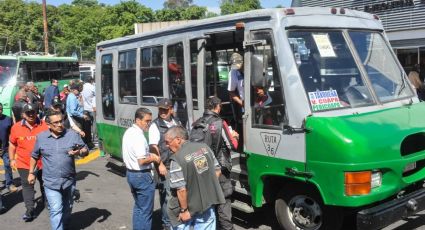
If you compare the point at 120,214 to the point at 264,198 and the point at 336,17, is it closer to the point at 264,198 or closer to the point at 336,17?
the point at 264,198

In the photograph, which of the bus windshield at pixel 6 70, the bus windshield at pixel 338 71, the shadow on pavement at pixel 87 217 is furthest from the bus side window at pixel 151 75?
the bus windshield at pixel 6 70

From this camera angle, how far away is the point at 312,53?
213 inches

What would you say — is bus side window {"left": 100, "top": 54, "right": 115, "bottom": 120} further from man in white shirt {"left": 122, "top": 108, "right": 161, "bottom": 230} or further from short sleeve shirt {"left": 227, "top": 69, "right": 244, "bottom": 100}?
man in white shirt {"left": 122, "top": 108, "right": 161, "bottom": 230}

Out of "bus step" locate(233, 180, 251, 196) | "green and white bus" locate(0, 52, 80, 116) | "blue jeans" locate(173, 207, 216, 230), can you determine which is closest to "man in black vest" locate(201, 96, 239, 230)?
"bus step" locate(233, 180, 251, 196)

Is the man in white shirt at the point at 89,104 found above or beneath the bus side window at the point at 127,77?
beneath

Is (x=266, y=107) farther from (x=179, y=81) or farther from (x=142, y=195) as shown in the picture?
(x=179, y=81)

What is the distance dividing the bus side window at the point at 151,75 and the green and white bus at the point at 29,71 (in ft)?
32.9

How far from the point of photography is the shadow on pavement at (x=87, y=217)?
Answer: 269 inches

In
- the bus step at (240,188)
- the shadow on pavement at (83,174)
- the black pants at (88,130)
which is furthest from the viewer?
the black pants at (88,130)

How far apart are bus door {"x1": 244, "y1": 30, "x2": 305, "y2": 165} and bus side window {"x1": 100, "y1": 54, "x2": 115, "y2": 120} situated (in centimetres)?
454

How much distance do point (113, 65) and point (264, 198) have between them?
16.0 ft

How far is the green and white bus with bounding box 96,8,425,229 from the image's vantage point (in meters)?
4.72

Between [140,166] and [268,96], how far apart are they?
1.71 m

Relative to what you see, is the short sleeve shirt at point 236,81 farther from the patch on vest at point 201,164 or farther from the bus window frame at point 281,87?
the patch on vest at point 201,164
